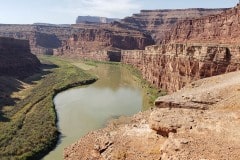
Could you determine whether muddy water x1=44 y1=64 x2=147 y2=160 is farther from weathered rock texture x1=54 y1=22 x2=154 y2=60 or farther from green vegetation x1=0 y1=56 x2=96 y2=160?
weathered rock texture x1=54 y1=22 x2=154 y2=60

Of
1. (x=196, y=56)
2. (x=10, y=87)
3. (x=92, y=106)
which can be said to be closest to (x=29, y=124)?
(x=92, y=106)

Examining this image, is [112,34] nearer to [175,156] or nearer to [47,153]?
[47,153]

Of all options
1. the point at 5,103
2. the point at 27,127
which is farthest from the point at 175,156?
the point at 5,103

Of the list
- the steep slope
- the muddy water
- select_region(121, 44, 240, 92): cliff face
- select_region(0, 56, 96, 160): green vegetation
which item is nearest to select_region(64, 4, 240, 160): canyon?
select_region(121, 44, 240, 92): cliff face

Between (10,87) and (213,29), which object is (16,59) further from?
(213,29)

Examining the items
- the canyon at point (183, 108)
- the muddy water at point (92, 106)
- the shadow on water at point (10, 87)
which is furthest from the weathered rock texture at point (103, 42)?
the muddy water at point (92, 106)

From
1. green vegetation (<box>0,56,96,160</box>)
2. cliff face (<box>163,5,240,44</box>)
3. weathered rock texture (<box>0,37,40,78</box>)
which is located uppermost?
cliff face (<box>163,5,240,44</box>)

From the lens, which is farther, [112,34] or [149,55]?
[112,34]
